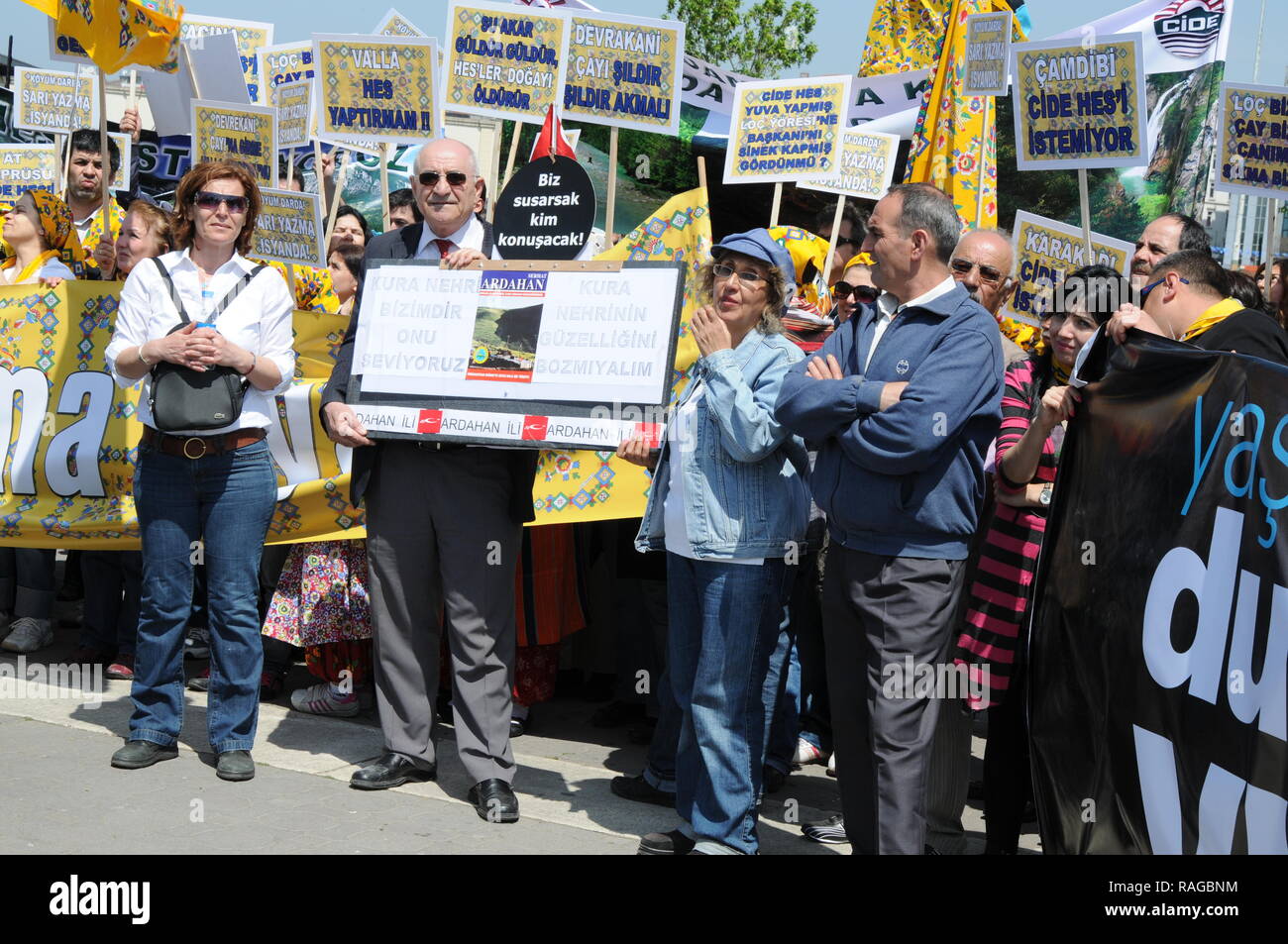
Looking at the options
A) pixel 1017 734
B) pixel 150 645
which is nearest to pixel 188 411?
pixel 150 645

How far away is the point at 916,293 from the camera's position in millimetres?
4082

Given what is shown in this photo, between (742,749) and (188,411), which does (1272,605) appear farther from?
(188,411)

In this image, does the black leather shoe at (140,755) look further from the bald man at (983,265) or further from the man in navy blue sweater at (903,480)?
the bald man at (983,265)

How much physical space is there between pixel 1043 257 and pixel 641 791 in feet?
10.5

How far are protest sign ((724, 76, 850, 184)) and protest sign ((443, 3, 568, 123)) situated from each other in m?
1.31

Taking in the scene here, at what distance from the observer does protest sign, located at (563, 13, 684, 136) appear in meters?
6.82

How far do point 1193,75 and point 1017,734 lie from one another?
727cm

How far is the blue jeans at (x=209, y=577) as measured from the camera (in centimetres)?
517

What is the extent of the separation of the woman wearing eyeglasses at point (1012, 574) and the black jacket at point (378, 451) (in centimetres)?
168

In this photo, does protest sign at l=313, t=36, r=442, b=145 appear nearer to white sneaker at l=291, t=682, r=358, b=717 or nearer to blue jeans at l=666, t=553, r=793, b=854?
white sneaker at l=291, t=682, r=358, b=717

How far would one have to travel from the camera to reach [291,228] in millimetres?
7355

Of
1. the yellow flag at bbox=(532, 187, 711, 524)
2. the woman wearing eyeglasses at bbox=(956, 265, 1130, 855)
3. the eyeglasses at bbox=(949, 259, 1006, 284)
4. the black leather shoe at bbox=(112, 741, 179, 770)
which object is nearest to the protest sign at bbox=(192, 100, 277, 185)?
the yellow flag at bbox=(532, 187, 711, 524)

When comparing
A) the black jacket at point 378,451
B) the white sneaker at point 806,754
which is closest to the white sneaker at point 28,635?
the black jacket at point 378,451

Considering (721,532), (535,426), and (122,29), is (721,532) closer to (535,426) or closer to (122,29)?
(535,426)
